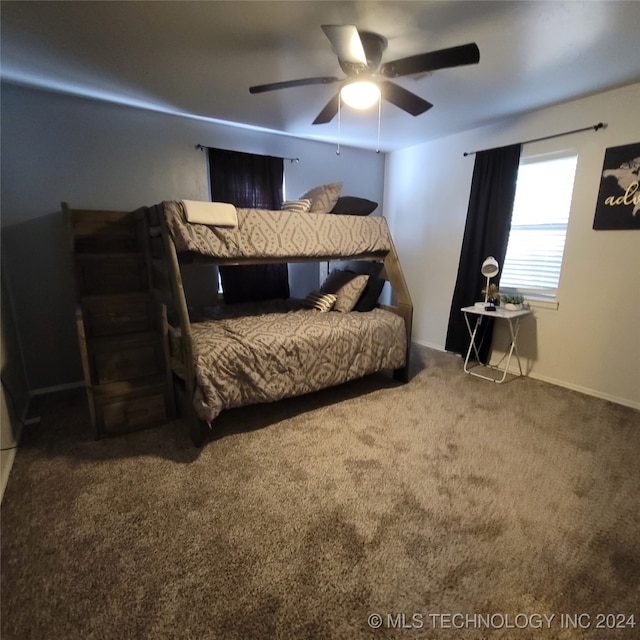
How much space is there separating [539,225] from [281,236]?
233 centimetres

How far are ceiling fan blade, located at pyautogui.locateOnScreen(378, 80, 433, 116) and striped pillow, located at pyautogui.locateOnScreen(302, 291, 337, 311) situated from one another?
62.9 inches

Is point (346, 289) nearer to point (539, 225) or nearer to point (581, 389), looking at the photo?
point (539, 225)

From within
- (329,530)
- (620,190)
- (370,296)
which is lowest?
(329,530)

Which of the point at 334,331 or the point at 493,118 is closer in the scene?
the point at 334,331

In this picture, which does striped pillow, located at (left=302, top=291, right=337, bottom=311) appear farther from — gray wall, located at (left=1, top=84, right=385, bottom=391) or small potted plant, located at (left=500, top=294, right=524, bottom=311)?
small potted plant, located at (left=500, top=294, right=524, bottom=311)

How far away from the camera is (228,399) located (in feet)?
6.88

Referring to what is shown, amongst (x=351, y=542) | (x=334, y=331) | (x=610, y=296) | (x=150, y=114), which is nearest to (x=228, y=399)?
(x=334, y=331)

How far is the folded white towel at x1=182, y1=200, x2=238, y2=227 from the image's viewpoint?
2096 mm

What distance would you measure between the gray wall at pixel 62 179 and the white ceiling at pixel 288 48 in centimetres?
18

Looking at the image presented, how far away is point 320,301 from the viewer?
315cm

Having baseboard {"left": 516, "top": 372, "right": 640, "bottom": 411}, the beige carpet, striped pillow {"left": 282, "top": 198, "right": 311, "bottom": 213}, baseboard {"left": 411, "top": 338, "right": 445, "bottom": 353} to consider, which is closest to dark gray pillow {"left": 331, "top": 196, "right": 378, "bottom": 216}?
striped pillow {"left": 282, "top": 198, "right": 311, "bottom": 213}

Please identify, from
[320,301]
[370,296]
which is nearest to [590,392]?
[370,296]

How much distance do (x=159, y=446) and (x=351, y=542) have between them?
1308 millimetres

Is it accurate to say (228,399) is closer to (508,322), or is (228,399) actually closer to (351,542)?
(351,542)
